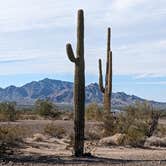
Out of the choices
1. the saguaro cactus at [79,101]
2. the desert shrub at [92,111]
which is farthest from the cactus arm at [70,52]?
the desert shrub at [92,111]

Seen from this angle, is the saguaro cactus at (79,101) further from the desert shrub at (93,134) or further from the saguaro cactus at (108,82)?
→ the saguaro cactus at (108,82)

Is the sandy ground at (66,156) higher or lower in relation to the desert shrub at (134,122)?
lower

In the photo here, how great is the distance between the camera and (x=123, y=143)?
96.0ft

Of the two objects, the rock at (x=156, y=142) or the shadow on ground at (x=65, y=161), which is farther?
the rock at (x=156, y=142)

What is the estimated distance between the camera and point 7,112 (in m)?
50.9

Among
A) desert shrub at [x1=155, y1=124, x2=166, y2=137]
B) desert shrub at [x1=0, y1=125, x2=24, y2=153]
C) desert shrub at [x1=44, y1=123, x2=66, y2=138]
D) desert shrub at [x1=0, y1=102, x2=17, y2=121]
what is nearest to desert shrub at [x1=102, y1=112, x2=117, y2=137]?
desert shrub at [x1=44, y1=123, x2=66, y2=138]

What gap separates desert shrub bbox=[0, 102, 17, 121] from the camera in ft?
162

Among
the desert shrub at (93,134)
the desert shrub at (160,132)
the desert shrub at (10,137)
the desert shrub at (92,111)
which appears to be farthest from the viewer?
the desert shrub at (92,111)

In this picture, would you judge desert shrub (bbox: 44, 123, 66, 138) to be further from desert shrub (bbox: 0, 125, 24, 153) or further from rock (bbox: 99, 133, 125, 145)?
rock (bbox: 99, 133, 125, 145)

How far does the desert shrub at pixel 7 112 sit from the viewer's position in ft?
162

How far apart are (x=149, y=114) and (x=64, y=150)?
9.63 meters

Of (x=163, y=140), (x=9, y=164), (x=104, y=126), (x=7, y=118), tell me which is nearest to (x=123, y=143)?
(x=163, y=140)

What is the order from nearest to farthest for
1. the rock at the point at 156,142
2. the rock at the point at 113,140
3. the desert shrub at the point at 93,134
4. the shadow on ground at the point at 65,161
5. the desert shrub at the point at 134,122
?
the shadow on ground at the point at 65,161, the rock at the point at 113,140, the rock at the point at 156,142, the desert shrub at the point at 134,122, the desert shrub at the point at 93,134

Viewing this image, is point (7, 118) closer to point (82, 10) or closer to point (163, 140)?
point (163, 140)
